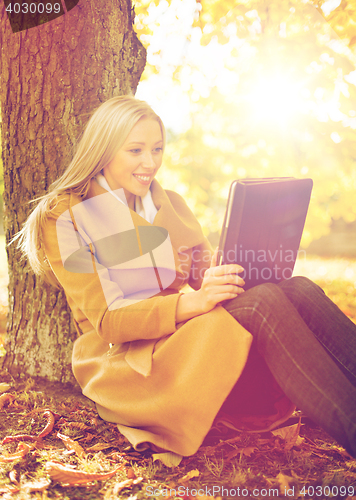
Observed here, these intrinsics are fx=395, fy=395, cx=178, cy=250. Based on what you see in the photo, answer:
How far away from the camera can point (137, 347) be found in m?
1.61

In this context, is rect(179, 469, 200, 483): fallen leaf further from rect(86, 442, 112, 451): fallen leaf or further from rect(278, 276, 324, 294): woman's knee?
rect(278, 276, 324, 294): woman's knee

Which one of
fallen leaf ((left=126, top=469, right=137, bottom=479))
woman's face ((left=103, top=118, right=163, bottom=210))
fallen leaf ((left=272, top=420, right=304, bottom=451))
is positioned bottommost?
fallen leaf ((left=272, top=420, right=304, bottom=451))

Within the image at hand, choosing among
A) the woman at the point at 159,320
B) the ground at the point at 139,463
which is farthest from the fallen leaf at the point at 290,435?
the woman at the point at 159,320

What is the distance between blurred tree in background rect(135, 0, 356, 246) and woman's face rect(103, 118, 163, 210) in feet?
4.49

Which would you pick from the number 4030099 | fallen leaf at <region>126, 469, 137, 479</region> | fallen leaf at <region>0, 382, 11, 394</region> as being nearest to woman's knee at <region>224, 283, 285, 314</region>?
fallen leaf at <region>126, 469, 137, 479</region>

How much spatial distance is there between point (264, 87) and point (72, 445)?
2921mm

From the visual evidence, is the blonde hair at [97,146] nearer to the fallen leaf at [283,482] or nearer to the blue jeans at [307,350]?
the blue jeans at [307,350]

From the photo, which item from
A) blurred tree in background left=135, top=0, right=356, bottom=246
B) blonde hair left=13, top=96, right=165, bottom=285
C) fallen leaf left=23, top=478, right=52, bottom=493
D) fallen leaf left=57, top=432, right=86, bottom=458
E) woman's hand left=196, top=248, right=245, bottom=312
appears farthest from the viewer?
blurred tree in background left=135, top=0, right=356, bottom=246

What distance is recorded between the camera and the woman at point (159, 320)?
1.42m

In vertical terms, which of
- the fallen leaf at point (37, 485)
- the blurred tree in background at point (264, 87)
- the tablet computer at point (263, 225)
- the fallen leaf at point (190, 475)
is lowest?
the fallen leaf at point (190, 475)

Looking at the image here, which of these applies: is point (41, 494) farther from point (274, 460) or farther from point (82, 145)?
point (82, 145)

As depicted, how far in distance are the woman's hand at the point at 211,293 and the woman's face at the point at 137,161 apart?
675 mm

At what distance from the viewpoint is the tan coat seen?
1467 millimetres

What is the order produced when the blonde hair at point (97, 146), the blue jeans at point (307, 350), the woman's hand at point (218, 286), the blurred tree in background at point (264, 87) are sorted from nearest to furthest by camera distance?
the blue jeans at point (307, 350), the woman's hand at point (218, 286), the blonde hair at point (97, 146), the blurred tree in background at point (264, 87)
